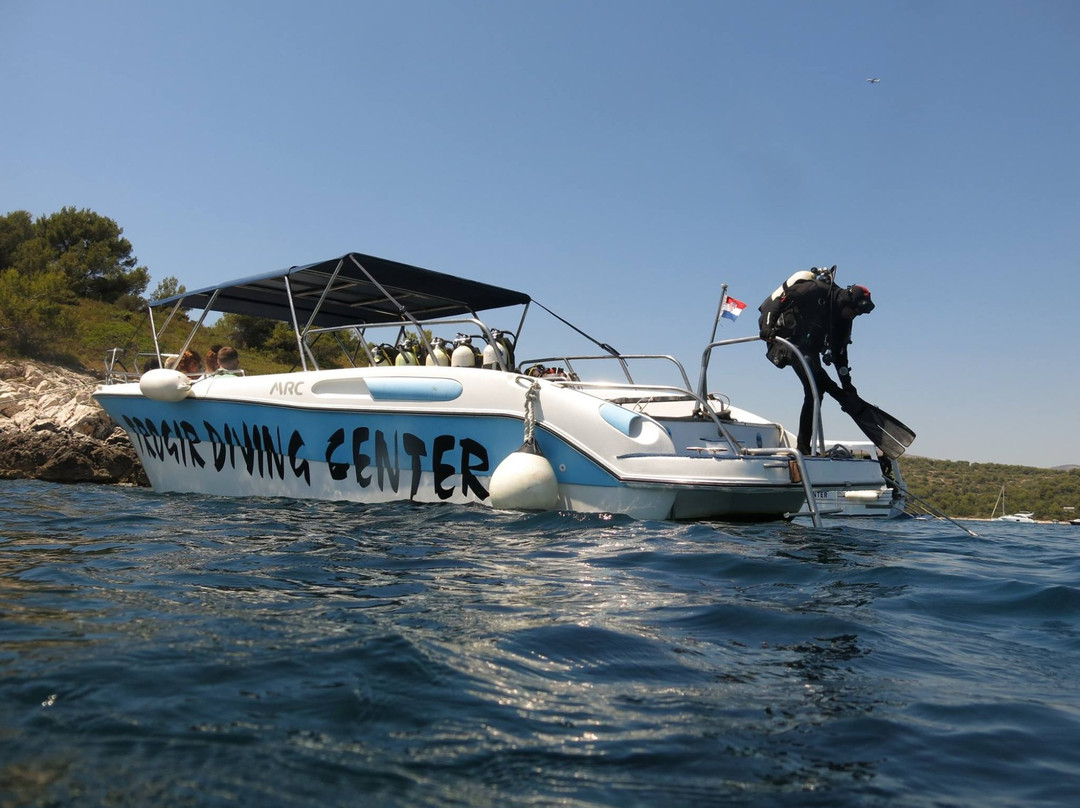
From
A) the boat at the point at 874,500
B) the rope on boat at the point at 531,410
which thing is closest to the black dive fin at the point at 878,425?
the boat at the point at 874,500

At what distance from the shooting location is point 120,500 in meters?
7.66

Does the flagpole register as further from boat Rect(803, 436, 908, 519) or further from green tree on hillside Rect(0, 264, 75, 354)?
green tree on hillside Rect(0, 264, 75, 354)

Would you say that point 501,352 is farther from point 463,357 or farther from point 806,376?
point 806,376

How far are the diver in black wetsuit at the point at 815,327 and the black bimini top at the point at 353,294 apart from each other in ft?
11.8

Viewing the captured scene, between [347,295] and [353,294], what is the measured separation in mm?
103

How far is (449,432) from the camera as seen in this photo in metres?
6.65

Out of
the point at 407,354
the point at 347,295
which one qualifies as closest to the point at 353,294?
the point at 347,295

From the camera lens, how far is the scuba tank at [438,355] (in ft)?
24.3

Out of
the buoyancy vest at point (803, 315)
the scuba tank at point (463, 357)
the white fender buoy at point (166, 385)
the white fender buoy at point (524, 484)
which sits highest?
the buoyancy vest at point (803, 315)

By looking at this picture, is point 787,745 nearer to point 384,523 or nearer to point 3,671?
point 3,671

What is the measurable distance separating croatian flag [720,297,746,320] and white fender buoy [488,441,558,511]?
2541 mm

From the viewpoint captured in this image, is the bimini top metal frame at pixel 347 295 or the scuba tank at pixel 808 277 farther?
the bimini top metal frame at pixel 347 295

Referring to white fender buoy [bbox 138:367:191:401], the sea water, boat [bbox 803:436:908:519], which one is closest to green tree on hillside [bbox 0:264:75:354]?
white fender buoy [bbox 138:367:191:401]

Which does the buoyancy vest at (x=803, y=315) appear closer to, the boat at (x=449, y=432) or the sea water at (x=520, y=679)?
the boat at (x=449, y=432)
